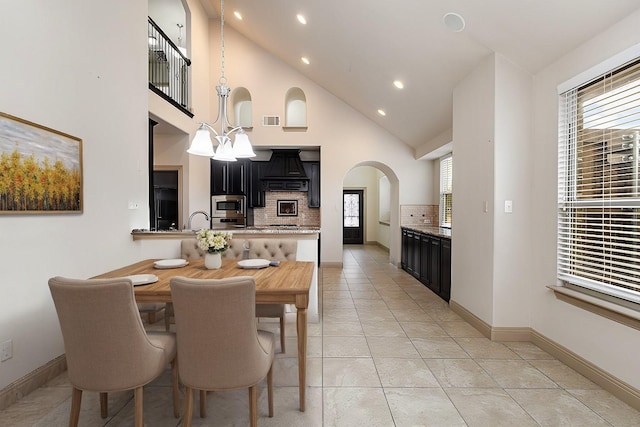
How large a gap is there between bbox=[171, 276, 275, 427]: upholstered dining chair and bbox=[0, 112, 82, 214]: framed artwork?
1.48 meters

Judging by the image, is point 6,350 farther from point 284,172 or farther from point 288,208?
point 288,208

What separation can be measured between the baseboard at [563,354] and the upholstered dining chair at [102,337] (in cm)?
296

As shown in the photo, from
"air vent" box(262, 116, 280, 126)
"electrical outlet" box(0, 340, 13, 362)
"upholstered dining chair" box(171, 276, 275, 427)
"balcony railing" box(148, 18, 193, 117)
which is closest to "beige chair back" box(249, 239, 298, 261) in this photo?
"upholstered dining chair" box(171, 276, 275, 427)

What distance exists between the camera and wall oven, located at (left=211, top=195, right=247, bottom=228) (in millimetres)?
6484

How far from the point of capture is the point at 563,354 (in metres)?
2.64

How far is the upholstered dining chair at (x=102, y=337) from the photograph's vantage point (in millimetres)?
1532

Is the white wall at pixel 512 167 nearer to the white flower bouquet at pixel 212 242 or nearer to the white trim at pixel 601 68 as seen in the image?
the white trim at pixel 601 68

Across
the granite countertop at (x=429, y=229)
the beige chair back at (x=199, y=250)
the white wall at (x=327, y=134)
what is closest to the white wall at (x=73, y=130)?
the beige chair back at (x=199, y=250)

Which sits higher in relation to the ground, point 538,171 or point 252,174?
point 252,174

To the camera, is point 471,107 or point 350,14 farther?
point 350,14

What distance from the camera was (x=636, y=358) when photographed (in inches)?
80.4

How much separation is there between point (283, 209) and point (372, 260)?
2.53 m

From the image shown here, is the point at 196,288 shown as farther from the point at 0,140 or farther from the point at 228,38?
the point at 228,38

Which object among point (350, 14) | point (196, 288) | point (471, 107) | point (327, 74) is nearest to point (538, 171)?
point (471, 107)
